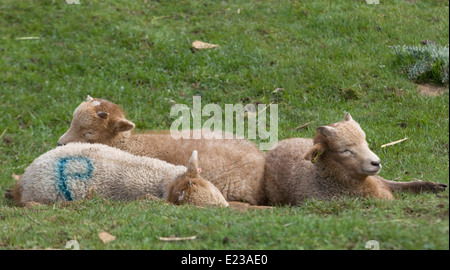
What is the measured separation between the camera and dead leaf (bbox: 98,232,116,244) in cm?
752

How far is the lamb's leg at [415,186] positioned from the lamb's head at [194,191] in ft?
8.40

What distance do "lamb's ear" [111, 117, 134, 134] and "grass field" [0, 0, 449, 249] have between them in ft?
6.70

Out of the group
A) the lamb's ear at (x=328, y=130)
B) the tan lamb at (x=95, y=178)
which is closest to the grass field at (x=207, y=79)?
the tan lamb at (x=95, y=178)

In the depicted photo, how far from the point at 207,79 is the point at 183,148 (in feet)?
13.2

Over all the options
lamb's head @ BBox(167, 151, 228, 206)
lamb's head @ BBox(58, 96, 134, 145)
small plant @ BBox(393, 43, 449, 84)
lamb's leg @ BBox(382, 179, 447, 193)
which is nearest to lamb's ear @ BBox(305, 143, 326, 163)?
lamb's leg @ BBox(382, 179, 447, 193)

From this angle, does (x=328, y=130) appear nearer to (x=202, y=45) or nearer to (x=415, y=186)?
(x=415, y=186)

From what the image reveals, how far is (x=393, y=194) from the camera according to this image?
9680mm

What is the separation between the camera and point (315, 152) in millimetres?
9406

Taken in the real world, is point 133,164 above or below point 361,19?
below
